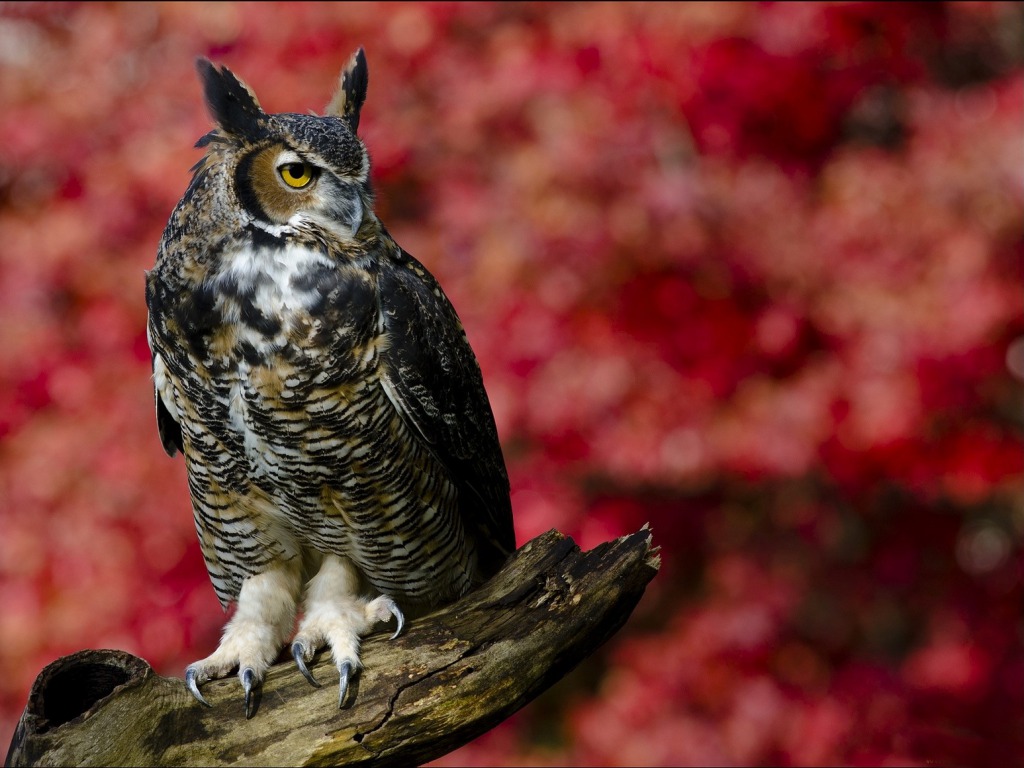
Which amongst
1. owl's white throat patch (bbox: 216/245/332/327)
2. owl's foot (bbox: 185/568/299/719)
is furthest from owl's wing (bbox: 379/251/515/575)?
owl's foot (bbox: 185/568/299/719)

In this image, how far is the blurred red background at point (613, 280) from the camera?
3.89 m

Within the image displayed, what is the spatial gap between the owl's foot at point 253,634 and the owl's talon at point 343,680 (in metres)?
0.17

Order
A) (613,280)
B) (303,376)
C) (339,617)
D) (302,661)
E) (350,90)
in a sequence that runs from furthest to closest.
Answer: (613,280) → (350,90) → (339,617) → (302,661) → (303,376)

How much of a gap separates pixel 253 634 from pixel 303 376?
2.06ft

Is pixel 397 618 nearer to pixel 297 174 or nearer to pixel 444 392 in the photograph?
pixel 444 392

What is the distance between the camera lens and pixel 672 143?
4070mm

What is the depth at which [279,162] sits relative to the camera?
83.4 inches

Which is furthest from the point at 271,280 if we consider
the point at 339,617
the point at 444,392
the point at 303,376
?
the point at 339,617

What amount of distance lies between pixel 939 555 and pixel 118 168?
12.4ft

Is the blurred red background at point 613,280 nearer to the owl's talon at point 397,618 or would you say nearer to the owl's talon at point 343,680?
the owl's talon at point 397,618

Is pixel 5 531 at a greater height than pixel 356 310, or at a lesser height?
lesser

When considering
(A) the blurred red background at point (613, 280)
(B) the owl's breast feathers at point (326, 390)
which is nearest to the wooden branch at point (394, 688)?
(B) the owl's breast feathers at point (326, 390)

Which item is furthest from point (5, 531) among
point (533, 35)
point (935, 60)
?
point (935, 60)

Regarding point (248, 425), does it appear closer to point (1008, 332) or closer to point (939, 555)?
point (1008, 332)
